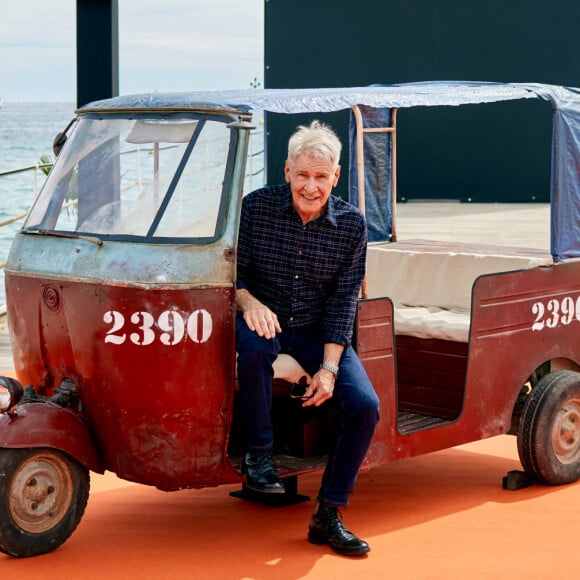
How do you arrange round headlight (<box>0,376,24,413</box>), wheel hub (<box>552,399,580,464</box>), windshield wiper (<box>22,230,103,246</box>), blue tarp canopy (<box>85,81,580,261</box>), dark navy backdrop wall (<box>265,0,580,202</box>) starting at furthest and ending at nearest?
1. dark navy backdrop wall (<box>265,0,580,202</box>)
2. wheel hub (<box>552,399,580,464</box>)
3. blue tarp canopy (<box>85,81,580,261</box>)
4. windshield wiper (<box>22,230,103,246</box>)
5. round headlight (<box>0,376,24,413</box>)

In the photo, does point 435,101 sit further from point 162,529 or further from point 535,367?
point 162,529

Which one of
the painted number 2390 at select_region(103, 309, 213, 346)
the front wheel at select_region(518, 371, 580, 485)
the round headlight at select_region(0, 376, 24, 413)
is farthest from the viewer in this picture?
the front wheel at select_region(518, 371, 580, 485)

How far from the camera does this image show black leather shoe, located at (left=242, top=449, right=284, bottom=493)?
17.3 feet

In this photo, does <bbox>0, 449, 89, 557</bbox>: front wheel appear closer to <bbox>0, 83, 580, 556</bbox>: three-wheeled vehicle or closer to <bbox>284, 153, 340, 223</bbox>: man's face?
<bbox>0, 83, 580, 556</bbox>: three-wheeled vehicle

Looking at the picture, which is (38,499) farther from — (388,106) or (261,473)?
(388,106)

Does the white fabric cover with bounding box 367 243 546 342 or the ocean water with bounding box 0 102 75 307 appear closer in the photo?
the white fabric cover with bounding box 367 243 546 342

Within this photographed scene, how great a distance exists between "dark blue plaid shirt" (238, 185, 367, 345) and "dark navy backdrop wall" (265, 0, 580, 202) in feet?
54.5

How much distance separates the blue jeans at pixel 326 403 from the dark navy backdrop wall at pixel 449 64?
54.7 ft

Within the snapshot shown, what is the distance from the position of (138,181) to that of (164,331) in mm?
841

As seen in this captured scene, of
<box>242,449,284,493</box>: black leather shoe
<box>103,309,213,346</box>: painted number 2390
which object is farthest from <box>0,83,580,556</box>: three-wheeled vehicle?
<box>242,449,284,493</box>: black leather shoe

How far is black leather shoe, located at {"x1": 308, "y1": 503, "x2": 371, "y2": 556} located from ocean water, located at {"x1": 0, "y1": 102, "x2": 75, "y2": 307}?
512cm

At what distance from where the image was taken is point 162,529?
5.85 meters

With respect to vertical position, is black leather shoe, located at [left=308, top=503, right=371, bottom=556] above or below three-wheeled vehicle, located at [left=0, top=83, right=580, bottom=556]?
below

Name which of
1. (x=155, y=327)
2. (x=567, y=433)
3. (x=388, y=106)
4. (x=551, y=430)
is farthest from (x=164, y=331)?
(x=567, y=433)
